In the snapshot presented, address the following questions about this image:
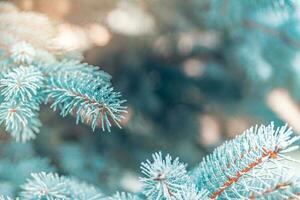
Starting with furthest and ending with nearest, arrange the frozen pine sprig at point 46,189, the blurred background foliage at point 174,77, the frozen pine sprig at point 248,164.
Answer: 1. the blurred background foliage at point 174,77
2. the frozen pine sprig at point 46,189
3. the frozen pine sprig at point 248,164

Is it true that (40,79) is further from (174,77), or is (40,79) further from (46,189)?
(174,77)

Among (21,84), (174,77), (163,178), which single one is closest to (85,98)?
(21,84)

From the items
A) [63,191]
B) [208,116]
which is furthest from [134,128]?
[63,191]

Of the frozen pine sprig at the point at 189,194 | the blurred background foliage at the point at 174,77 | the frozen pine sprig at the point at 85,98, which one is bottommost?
the frozen pine sprig at the point at 189,194

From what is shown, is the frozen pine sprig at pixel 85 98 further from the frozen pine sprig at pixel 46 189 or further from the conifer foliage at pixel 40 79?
the frozen pine sprig at pixel 46 189

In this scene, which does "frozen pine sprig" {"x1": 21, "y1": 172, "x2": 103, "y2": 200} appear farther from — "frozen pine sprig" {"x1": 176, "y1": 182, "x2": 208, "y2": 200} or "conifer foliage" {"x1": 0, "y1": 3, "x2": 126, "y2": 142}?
"frozen pine sprig" {"x1": 176, "y1": 182, "x2": 208, "y2": 200}

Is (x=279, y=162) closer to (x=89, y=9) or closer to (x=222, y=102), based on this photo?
(x=89, y=9)

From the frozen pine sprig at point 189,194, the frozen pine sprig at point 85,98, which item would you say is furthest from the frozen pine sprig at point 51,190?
the frozen pine sprig at point 189,194
